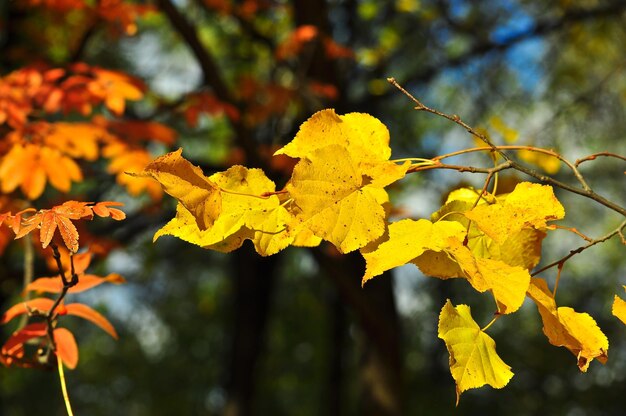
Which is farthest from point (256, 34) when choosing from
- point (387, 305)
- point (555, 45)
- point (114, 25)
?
point (555, 45)

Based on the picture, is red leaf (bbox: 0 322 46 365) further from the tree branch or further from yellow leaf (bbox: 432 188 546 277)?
the tree branch

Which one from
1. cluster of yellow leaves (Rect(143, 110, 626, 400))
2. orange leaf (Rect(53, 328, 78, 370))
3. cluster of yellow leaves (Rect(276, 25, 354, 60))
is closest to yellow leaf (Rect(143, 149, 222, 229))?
cluster of yellow leaves (Rect(143, 110, 626, 400))

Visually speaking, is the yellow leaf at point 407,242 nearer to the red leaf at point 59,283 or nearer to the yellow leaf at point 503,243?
the yellow leaf at point 503,243

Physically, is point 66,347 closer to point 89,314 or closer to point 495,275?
point 89,314

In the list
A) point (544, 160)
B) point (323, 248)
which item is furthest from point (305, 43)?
point (544, 160)

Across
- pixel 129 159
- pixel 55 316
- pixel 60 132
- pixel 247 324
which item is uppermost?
pixel 55 316

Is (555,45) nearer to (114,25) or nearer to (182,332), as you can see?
(114,25)
